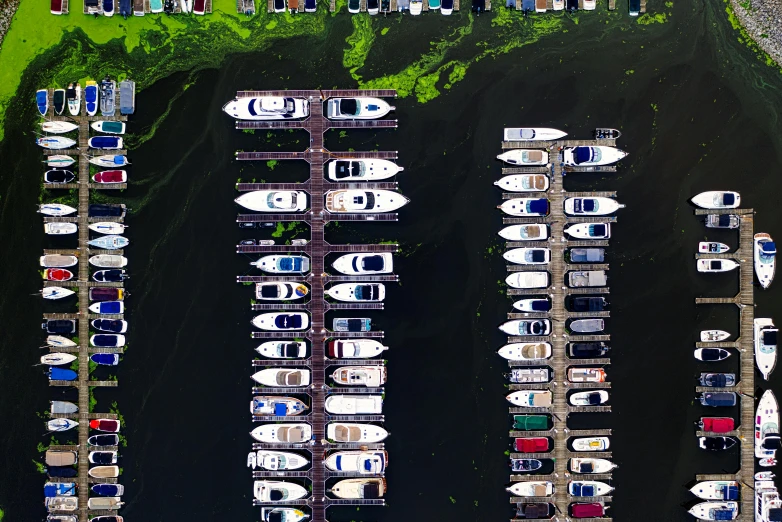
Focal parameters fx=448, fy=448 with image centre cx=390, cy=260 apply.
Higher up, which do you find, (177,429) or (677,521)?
(177,429)

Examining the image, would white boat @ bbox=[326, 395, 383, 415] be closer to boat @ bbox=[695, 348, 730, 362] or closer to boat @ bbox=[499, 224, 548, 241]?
boat @ bbox=[499, 224, 548, 241]

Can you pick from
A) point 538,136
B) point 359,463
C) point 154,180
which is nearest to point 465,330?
point 359,463

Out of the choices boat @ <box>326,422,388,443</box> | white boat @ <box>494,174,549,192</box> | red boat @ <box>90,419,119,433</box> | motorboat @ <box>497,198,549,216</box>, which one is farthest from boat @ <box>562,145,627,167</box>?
red boat @ <box>90,419,119,433</box>

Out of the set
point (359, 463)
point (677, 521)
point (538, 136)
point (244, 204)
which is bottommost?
point (677, 521)

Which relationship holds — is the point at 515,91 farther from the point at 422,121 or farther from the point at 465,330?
the point at 465,330

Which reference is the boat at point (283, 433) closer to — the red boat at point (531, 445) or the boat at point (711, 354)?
the red boat at point (531, 445)

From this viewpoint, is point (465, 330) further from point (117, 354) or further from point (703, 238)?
point (117, 354)

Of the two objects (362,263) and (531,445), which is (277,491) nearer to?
(362,263)
